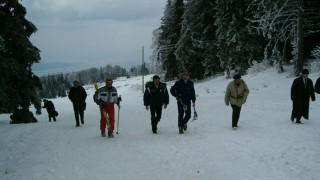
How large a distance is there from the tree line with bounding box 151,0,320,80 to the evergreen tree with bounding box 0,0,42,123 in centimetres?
1482

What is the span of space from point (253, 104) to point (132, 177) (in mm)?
11979

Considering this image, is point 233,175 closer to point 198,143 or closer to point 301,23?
point 198,143

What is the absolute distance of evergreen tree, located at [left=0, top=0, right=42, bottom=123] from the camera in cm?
1434

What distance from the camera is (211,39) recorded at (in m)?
33.6

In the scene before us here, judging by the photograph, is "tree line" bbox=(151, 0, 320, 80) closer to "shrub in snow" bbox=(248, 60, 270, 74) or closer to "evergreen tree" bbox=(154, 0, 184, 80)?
"evergreen tree" bbox=(154, 0, 184, 80)

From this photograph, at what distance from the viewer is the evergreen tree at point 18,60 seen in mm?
14344

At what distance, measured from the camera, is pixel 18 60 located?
16.0 meters

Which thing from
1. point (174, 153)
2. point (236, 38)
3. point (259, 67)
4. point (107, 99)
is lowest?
point (174, 153)

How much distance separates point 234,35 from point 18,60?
17239 millimetres

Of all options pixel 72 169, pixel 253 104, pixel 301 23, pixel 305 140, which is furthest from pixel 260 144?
pixel 301 23

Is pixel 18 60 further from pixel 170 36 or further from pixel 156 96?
pixel 170 36

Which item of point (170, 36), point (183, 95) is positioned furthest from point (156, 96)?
point (170, 36)

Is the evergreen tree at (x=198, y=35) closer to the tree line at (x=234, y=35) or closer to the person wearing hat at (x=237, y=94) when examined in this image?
the tree line at (x=234, y=35)

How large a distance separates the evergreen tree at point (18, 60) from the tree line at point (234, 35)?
48.6 ft
